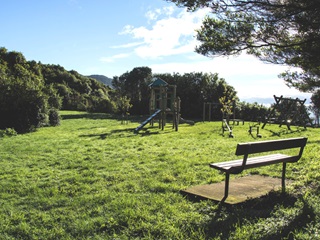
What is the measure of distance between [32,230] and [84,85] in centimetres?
5581

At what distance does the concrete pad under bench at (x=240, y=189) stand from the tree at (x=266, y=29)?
11.4 ft

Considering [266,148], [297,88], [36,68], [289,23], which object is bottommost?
[266,148]

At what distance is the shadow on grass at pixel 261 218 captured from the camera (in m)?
3.42

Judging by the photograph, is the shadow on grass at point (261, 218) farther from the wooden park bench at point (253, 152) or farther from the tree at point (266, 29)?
the tree at point (266, 29)

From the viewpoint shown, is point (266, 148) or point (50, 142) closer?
point (266, 148)

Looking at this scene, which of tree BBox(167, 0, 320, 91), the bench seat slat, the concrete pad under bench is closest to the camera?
the bench seat slat

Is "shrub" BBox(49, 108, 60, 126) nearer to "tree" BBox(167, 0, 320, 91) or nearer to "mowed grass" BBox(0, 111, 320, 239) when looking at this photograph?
"mowed grass" BBox(0, 111, 320, 239)

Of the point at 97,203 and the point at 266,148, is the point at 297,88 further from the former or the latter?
the point at 97,203

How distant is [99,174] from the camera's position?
6.51m

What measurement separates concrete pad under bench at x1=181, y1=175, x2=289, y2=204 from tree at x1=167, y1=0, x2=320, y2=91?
3477mm

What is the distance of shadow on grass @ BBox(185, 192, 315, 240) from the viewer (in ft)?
11.2

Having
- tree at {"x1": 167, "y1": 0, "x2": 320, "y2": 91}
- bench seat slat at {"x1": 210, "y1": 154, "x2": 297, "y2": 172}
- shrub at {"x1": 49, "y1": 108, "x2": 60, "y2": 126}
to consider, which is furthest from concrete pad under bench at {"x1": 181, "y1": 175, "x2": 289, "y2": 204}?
shrub at {"x1": 49, "y1": 108, "x2": 60, "y2": 126}

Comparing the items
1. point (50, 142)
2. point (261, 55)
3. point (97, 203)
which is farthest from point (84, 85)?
point (97, 203)

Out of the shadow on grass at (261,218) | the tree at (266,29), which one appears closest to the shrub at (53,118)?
the tree at (266,29)
